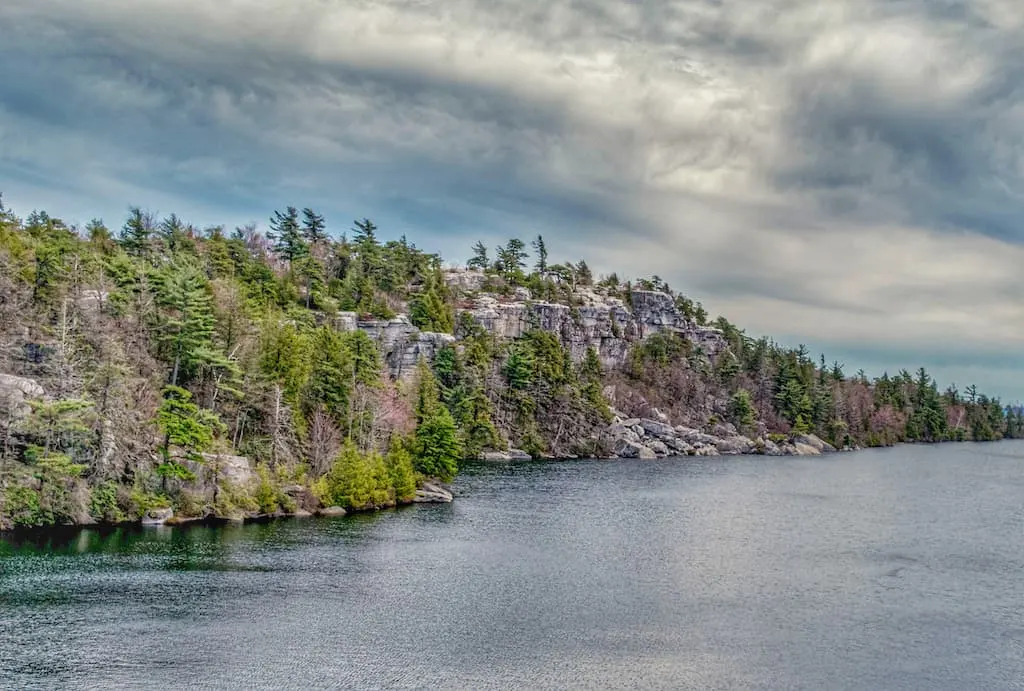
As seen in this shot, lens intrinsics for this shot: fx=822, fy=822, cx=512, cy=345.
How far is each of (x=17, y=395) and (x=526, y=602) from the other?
44.4m

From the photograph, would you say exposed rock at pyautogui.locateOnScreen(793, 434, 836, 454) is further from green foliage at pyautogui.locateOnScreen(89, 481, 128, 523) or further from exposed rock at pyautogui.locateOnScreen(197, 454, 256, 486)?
green foliage at pyautogui.locateOnScreen(89, 481, 128, 523)

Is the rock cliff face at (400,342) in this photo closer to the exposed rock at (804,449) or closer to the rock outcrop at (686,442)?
the rock outcrop at (686,442)

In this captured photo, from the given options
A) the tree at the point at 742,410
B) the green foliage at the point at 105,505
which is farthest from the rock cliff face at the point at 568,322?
the green foliage at the point at 105,505

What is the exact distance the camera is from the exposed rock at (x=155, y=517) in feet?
216

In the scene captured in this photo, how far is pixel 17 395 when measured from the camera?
64.6 m

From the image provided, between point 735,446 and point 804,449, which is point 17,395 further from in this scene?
point 804,449

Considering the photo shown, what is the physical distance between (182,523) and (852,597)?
50270 millimetres

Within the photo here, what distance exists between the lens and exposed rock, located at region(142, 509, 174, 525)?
6569 centimetres

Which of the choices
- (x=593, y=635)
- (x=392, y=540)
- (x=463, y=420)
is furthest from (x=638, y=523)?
(x=463, y=420)

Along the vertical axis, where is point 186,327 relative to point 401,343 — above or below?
below

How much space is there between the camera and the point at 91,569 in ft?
167

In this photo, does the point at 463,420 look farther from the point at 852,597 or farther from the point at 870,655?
the point at 870,655

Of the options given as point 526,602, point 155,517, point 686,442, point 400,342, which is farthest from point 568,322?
point 526,602

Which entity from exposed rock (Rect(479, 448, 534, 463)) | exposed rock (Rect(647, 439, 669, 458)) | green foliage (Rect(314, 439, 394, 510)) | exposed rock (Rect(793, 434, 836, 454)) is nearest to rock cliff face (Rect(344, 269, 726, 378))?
exposed rock (Rect(479, 448, 534, 463))
